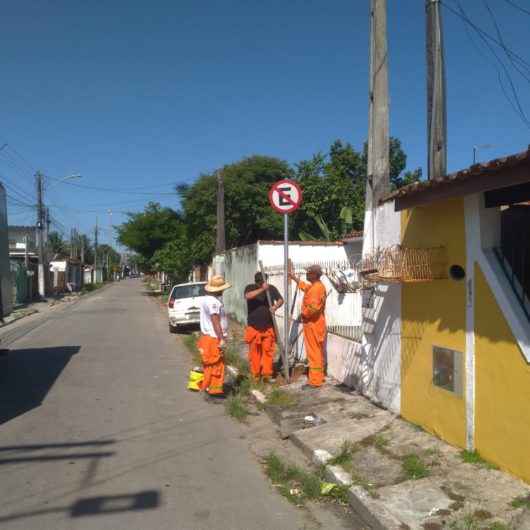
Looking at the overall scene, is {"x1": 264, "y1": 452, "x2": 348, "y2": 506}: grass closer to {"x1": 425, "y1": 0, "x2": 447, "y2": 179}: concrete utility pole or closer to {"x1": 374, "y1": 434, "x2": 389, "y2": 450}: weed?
{"x1": 374, "y1": 434, "x2": 389, "y2": 450}: weed

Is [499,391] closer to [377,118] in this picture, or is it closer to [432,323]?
[432,323]

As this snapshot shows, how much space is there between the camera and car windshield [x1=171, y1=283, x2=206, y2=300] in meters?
16.7

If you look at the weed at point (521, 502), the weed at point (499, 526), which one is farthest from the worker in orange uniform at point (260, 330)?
the weed at point (499, 526)

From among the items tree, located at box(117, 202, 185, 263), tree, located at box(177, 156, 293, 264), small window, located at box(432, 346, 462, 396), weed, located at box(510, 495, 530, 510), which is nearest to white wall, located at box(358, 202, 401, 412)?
small window, located at box(432, 346, 462, 396)

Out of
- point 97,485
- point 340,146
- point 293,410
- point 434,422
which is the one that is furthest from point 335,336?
point 340,146

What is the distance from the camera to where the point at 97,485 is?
462cm

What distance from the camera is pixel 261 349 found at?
852 centimetres

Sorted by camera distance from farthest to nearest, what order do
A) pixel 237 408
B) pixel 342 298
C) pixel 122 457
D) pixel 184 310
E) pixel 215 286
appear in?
1. pixel 184 310
2. pixel 342 298
3. pixel 215 286
4. pixel 237 408
5. pixel 122 457

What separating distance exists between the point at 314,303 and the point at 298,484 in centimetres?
314

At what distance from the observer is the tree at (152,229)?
38.8 metres

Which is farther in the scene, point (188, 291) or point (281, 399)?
point (188, 291)

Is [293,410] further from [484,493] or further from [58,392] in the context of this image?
[58,392]

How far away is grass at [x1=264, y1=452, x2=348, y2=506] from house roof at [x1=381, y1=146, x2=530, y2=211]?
269 centimetres

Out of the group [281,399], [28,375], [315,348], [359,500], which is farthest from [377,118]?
[28,375]
